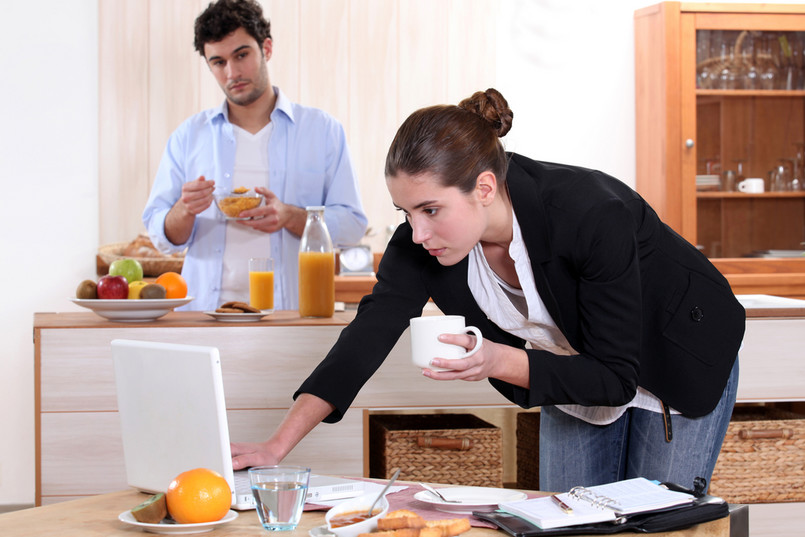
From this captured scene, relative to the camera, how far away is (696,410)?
1517mm

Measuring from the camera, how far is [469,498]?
1124mm

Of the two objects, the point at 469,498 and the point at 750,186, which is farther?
the point at 750,186

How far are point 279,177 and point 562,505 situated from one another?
194 cm

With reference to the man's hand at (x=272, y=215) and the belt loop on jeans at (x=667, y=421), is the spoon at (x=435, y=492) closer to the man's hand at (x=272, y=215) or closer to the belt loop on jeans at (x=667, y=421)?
the belt loop on jeans at (x=667, y=421)

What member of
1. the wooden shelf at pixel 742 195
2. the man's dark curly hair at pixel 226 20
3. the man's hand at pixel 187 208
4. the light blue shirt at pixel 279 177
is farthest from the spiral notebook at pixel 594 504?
the wooden shelf at pixel 742 195

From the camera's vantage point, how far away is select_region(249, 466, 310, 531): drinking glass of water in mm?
1014

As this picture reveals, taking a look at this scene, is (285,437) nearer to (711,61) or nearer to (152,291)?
(152,291)

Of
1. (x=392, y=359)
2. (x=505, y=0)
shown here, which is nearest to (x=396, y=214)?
(x=505, y=0)

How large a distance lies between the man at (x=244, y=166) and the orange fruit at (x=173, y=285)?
43 centimetres

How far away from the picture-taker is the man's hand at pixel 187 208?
2.35 meters

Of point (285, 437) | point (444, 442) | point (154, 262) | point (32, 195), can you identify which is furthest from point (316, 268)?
point (32, 195)

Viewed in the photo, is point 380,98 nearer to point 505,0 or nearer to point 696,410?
point 505,0

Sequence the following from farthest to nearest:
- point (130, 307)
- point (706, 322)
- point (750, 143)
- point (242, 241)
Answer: point (750, 143) → point (242, 241) → point (130, 307) → point (706, 322)

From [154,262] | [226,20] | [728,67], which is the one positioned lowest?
[154,262]
